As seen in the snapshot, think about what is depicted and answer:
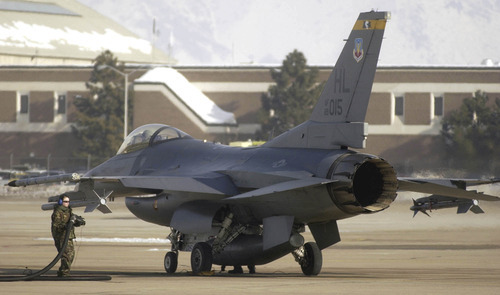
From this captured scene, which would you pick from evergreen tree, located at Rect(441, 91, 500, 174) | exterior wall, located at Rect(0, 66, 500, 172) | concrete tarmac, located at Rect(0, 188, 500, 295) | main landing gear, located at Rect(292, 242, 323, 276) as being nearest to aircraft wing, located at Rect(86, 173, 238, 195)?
concrete tarmac, located at Rect(0, 188, 500, 295)

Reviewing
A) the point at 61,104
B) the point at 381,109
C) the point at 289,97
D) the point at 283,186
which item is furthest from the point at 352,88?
the point at 61,104

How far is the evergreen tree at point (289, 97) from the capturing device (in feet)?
324

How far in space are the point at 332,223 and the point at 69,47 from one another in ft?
350

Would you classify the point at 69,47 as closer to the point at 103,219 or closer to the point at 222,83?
the point at 222,83

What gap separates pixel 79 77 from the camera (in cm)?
10425

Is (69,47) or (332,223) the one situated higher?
(69,47)

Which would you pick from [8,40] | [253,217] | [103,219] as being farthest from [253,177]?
[8,40]

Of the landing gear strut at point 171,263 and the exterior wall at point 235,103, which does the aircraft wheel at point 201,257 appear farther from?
the exterior wall at point 235,103

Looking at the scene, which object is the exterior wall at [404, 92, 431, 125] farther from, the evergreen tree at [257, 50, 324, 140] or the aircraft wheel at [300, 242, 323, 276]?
the aircraft wheel at [300, 242, 323, 276]

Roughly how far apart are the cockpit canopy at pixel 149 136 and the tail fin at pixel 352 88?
5.07 meters

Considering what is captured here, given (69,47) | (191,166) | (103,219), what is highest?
(69,47)

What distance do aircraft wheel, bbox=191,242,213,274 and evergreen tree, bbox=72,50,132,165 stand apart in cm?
7665

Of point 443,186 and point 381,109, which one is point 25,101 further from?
Answer: point 443,186

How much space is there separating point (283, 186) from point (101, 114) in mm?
84313
